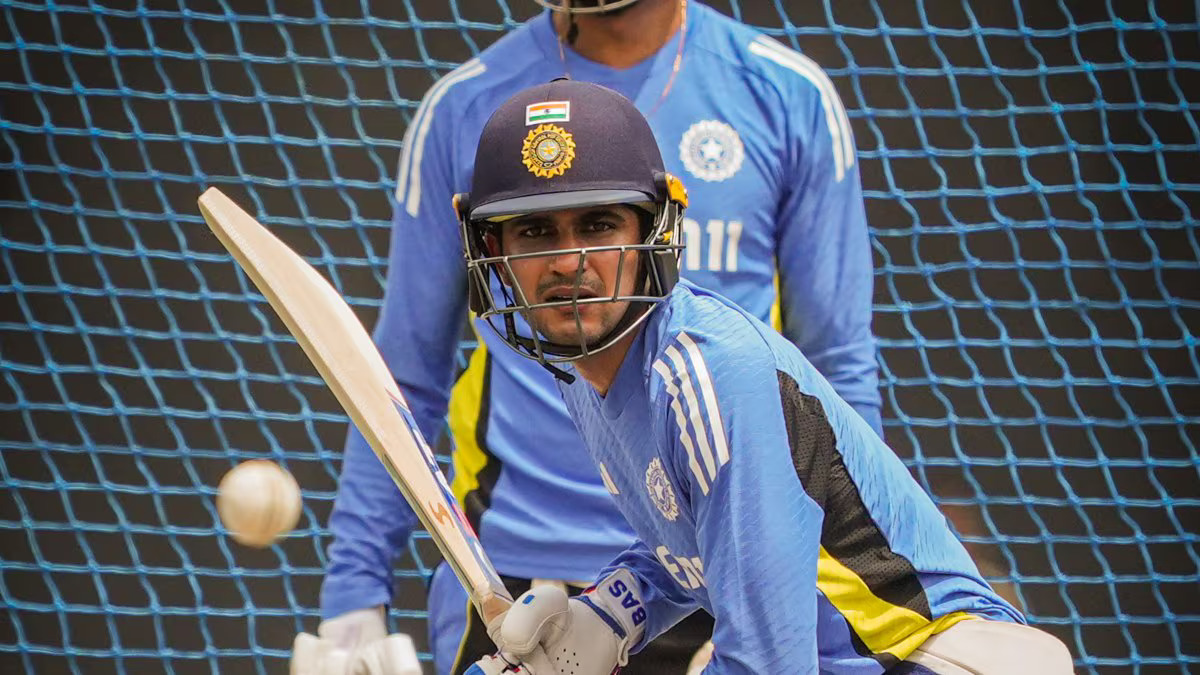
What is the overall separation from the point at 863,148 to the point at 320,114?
1.24m

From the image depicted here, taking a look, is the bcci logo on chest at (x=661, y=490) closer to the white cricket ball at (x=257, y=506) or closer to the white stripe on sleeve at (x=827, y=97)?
the white stripe on sleeve at (x=827, y=97)

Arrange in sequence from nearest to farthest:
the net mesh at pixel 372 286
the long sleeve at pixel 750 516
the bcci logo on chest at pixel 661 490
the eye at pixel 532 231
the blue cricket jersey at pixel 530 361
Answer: the long sleeve at pixel 750 516 < the bcci logo on chest at pixel 661 490 < the eye at pixel 532 231 < the blue cricket jersey at pixel 530 361 < the net mesh at pixel 372 286

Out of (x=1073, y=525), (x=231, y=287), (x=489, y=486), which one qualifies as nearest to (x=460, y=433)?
(x=489, y=486)

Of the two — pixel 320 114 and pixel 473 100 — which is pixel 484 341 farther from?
pixel 320 114

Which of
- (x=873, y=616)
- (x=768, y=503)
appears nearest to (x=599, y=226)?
(x=768, y=503)

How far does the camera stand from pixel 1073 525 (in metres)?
3.67

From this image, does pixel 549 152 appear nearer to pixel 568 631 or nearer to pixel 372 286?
pixel 568 631

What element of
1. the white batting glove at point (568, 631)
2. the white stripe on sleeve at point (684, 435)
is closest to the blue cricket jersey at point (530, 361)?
the white batting glove at point (568, 631)

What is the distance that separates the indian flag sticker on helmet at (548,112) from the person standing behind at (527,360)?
24.9 inches

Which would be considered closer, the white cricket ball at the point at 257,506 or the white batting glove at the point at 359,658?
the white batting glove at the point at 359,658

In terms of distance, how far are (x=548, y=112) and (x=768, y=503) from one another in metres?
0.50

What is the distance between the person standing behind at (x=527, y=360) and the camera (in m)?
2.37

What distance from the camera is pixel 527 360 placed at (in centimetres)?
240

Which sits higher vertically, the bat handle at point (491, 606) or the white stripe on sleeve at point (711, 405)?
the white stripe on sleeve at point (711, 405)
